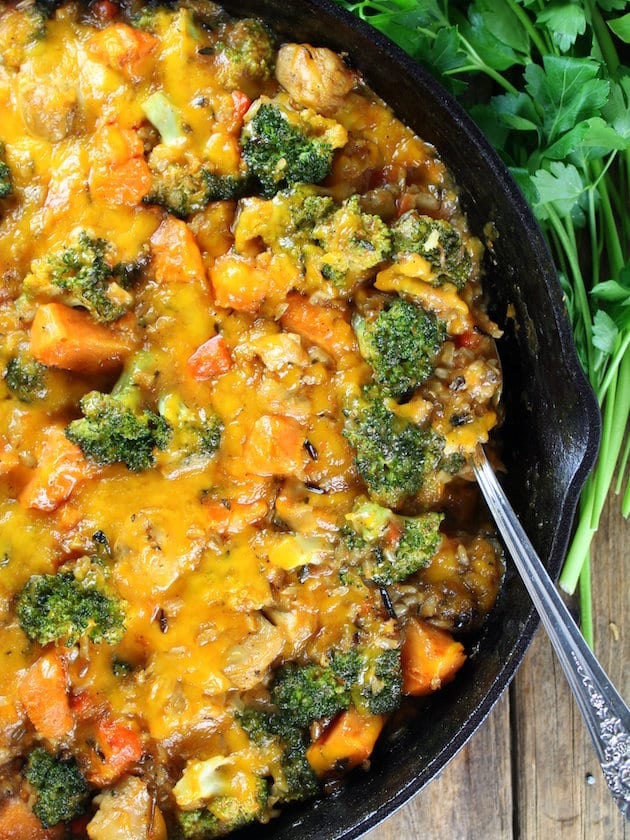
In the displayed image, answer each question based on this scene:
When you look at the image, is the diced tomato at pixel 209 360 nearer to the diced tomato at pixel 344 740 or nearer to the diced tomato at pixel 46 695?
the diced tomato at pixel 46 695

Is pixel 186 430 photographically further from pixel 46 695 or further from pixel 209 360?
pixel 46 695

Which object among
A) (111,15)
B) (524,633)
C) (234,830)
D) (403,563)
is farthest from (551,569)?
(111,15)

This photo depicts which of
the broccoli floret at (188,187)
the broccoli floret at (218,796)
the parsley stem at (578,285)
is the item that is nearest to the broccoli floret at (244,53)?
the broccoli floret at (188,187)

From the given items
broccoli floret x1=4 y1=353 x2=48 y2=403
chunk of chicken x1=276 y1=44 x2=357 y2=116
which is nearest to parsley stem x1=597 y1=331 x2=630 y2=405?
chunk of chicken x1=276 y1=44 x2=357 y2=116

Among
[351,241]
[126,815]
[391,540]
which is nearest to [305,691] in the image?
[391,540]

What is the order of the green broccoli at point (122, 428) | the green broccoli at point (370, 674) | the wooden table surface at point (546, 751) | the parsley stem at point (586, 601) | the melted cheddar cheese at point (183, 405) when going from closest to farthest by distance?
1. the green broccoli at point (122, 428)
2. the melted cheddar cheese at point (183, 405)
3. the green broccoli at point (370, 674)
4. the parsley stem at point (586, 601)
5. the wooden table surface at point (546, 751)

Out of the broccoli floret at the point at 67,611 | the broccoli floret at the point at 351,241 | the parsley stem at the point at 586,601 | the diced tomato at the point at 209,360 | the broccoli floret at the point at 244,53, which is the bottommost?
the parsley stem at the point at 586,601
